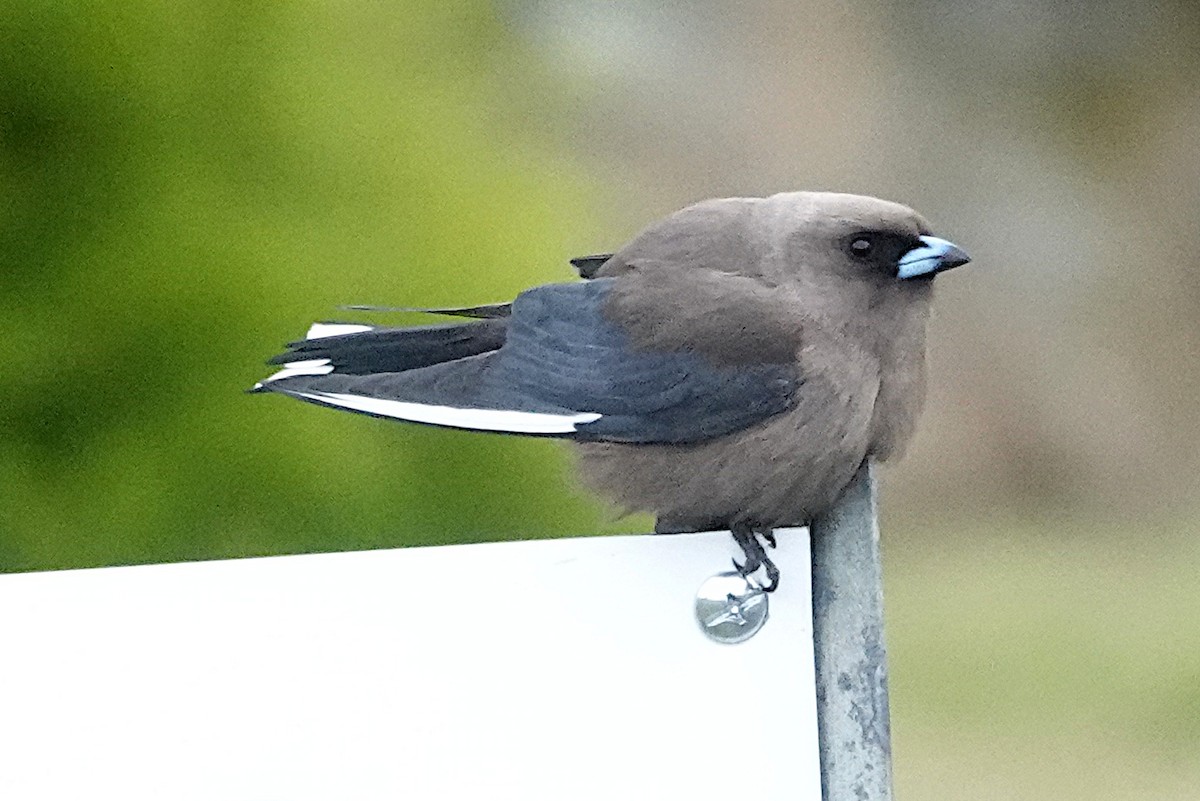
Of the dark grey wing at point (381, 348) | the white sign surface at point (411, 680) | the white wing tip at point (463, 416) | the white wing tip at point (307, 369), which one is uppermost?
the dark grey wing at point (381, 348)

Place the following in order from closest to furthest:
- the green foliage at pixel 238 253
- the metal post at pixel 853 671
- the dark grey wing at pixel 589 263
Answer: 1. the metal post at pixel 853 671
2. the dark grey wing at pixel 589 263
3. the green foliage at pixel 238 253

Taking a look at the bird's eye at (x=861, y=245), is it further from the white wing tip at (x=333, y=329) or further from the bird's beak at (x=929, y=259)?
the white wing tip at (x=333, y=329)

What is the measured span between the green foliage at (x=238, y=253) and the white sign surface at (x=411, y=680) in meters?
0.54

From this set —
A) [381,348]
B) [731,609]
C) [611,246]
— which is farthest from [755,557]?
[611,246]

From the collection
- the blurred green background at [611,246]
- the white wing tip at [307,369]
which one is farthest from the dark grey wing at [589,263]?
the blurred green background at [611,246]

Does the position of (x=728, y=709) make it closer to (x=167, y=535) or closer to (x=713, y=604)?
(x=713, y=604)

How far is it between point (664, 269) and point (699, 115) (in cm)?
52

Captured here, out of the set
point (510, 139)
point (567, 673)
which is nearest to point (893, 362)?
point (567, 673)

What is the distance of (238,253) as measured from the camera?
121 centimetres

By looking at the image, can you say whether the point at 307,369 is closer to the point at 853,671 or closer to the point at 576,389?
the point at 576,389

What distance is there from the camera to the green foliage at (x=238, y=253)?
1177mm

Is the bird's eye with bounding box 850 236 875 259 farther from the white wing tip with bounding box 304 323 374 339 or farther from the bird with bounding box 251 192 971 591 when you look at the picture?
the white wing tip with bounding box 304 323 374 339

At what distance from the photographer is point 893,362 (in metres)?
0.70

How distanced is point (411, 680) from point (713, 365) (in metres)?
0.23
